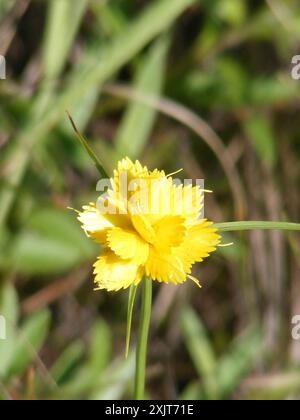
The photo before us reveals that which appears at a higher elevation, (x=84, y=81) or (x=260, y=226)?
(x=84, y=81)

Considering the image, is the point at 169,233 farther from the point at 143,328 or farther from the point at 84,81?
the point at 84,81

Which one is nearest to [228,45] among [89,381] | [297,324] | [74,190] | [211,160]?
[211,160]

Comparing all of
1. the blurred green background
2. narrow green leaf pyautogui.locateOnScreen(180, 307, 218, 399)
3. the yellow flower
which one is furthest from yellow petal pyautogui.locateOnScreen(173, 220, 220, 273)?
narrow green leaf pyautogui.locateOnScreen(180, 307, 218, 399)

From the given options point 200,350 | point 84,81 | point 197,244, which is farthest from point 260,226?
point 200,350

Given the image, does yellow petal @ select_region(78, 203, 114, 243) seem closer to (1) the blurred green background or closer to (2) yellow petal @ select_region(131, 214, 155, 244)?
(2) yellow petal @ select_region(131, 214, 155, 244)

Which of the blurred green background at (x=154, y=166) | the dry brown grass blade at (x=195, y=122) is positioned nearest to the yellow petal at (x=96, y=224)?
the blurred green background at (x=154, y=166)

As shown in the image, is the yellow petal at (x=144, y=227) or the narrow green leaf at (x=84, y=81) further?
the narrow green leaf at (x=84, y=81)

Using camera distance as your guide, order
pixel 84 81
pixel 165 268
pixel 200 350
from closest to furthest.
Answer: pixel 165 268
pixel 84 81
pixel 200 350

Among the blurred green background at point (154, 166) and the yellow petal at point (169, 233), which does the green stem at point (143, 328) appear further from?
the blurred green background at point (154, 166)
